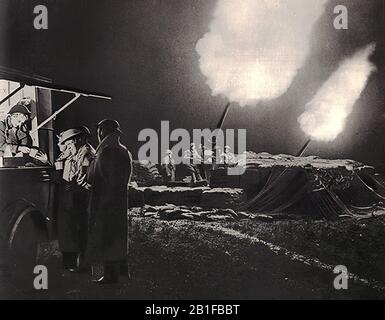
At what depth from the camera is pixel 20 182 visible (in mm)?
3242

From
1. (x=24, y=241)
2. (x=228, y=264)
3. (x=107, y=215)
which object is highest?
(x=107, y=215)

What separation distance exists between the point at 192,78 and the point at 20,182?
53.7 inches

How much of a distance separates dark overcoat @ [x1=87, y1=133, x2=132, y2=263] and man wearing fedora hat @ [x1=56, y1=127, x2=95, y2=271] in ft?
0.20

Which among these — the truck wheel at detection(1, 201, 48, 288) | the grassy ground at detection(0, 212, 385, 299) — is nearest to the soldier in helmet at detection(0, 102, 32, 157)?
the truck wheel at detection(1, 201, 48, 288)

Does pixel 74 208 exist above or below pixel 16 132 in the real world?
below

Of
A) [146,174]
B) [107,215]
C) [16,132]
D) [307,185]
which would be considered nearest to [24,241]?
[107,215]

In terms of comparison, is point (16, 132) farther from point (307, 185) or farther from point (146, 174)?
point (307, 185)

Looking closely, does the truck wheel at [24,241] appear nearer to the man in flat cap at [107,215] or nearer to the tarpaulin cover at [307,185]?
the man in flat cap at [107,215]

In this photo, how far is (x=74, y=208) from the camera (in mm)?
3311

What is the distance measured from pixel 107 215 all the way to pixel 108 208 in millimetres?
47

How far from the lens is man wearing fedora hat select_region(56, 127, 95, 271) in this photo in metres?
3.30

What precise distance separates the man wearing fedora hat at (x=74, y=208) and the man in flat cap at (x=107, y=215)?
0.20ft

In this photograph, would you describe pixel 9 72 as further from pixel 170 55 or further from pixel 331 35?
pixel 331 35

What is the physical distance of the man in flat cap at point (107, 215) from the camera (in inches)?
128
